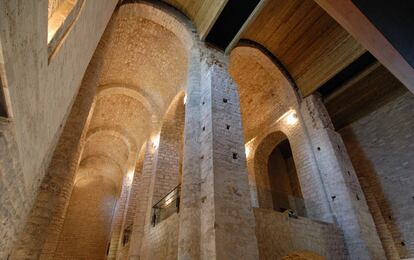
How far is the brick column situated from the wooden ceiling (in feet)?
18.6

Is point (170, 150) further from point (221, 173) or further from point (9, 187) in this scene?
point (9, 187)

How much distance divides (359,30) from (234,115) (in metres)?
4.79

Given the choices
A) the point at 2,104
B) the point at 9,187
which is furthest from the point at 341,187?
the point at 2,104

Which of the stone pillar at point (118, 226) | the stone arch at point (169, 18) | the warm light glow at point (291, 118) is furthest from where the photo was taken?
the stone pillar at point (118, 226)

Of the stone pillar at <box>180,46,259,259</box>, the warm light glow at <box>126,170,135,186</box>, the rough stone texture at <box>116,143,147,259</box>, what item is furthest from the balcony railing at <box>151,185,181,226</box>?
the warm light glow at <box>126,170,135,186</box>

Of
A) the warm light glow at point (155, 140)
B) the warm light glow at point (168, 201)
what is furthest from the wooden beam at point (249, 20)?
the warm light glow at point (168, 201)

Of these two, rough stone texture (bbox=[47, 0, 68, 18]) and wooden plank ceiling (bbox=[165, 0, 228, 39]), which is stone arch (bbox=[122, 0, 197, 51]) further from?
rough stone texture (bbox=[47, 0, 68, 18])

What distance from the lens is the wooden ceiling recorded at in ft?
30.9

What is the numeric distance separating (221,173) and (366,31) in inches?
154

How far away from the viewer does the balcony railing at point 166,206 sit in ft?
22.0

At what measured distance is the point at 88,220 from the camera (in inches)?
644

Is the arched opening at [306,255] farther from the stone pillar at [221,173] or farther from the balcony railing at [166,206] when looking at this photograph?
the balcony railing at [166,206]

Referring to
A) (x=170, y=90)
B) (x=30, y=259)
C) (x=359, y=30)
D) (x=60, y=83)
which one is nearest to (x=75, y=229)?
(x=170, y=90)

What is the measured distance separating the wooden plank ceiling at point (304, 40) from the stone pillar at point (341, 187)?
1147 mm
